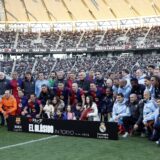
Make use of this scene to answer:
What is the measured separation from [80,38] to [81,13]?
3325 millimetres

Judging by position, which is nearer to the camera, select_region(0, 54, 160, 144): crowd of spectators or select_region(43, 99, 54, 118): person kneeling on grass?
select_region(0, 54, 160, 144): crowd of spectators

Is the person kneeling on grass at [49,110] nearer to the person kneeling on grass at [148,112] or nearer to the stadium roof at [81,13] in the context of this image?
the person kneeling on grass at [148,112]

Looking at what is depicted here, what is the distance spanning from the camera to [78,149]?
325 inches

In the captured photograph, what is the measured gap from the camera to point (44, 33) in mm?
56531

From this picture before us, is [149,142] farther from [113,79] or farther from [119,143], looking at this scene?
[113,79]

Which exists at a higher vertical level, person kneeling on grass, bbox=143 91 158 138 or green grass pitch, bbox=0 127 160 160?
person kneeling on grass, bbox=143 91 158 138

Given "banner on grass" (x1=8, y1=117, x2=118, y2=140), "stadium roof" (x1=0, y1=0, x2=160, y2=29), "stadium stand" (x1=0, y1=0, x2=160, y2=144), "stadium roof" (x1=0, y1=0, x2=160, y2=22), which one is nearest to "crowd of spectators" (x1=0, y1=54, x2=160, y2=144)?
"banner on grass" (x1=8, y1=117, x2=118, y2=140)

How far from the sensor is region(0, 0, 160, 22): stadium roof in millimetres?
50844

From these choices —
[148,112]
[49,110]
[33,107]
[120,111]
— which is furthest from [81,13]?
[148,112]

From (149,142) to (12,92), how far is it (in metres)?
5.13

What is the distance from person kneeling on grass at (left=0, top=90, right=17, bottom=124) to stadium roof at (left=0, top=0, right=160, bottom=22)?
133ft

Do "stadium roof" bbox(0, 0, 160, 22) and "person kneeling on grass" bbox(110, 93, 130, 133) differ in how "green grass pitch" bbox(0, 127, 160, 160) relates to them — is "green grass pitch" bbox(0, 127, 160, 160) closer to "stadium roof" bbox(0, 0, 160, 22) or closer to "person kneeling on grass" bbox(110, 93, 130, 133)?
"person kneeling on grass" bbox(110, 93, 130, 133)

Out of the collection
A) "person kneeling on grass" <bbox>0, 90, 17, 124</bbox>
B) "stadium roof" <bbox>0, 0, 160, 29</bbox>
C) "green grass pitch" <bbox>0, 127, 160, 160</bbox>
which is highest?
"stadium roof" <bbox>0, 0, 160, 29</bbox>

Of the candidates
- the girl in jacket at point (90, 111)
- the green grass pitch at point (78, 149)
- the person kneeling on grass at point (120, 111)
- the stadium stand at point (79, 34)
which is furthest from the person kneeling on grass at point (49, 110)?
the stadium stand at point (79, 34)
